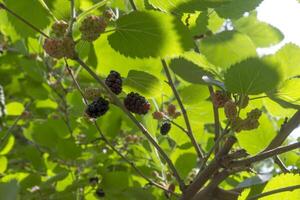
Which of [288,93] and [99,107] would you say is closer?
[288,93]

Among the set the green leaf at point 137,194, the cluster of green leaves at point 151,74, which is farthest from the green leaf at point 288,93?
the green leaf at point 137,194

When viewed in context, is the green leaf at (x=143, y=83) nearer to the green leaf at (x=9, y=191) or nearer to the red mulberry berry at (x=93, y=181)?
the green leaf at (x=9, y=191)

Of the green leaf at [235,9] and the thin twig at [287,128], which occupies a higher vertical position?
the green leaf at [235,9]

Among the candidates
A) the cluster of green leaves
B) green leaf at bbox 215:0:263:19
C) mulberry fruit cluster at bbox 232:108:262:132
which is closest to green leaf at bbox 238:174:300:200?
the cluster of green leaves

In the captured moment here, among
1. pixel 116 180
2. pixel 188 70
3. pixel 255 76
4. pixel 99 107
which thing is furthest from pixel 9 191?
pixel 116 180

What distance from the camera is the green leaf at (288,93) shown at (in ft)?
3.58

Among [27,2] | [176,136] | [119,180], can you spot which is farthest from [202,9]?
[119,180]

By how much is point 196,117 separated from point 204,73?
55 centimetres

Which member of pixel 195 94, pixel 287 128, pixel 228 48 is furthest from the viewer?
pixel 195 94

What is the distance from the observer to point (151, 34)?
1128 mm

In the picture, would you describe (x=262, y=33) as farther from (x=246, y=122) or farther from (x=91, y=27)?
(x=91, y=27)

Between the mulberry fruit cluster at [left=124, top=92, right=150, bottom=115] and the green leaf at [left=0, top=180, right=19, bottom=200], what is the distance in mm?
319

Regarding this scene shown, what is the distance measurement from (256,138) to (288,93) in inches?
13.0

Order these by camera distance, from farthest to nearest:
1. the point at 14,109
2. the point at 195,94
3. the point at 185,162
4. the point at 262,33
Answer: the point at 14,109, the point at 185,162, the point at 262,33, the point at 195,94
